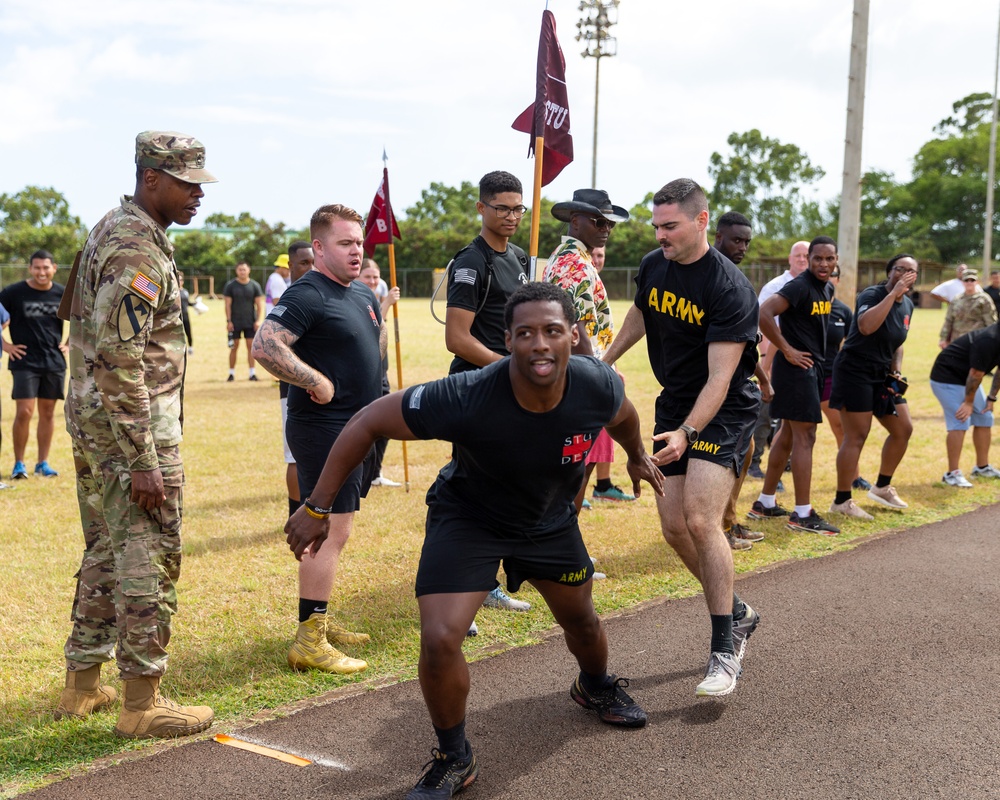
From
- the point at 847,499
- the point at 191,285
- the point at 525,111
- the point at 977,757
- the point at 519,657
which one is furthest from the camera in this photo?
the point at 191,285

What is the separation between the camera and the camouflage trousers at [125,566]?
164 inches

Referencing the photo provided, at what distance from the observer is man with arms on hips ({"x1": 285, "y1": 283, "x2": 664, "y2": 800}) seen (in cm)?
364

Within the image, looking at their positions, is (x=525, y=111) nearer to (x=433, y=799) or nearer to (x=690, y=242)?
(x=690, y=242)

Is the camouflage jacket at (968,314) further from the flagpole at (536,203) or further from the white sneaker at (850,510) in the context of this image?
the flagpole at (536,203)

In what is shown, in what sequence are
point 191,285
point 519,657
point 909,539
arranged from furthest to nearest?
point 191,285 < point 909,539 < point 519,657

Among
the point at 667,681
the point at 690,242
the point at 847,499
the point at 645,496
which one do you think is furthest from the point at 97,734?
the point at 847,499

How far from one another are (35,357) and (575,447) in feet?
26.0

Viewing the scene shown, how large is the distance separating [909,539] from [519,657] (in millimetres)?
4037

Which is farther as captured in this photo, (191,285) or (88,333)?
(191,285)

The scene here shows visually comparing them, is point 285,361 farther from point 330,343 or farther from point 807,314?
point 807,314

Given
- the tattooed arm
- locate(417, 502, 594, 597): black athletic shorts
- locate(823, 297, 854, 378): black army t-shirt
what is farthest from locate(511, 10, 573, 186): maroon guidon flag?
locate(823, 297, 854, 378): black army t-shirt

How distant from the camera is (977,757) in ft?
13.1

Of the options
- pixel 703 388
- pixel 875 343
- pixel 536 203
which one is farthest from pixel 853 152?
pixel 703 388

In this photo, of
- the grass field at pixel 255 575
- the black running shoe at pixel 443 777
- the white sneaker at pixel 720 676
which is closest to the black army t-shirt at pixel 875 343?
the grass field at pixel 255 575
